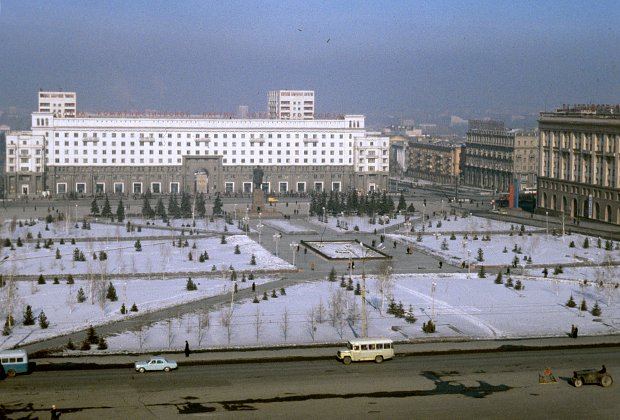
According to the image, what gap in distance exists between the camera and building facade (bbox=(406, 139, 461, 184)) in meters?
118

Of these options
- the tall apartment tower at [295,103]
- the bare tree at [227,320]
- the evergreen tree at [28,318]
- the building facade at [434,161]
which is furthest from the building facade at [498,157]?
the evergreen tree at [28,318]

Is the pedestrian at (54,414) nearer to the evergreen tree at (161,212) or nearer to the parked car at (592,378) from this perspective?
the parked car at (592,378)

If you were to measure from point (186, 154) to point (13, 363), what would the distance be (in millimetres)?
70095

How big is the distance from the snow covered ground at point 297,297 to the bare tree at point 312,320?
0.24 feet

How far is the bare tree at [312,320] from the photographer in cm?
3375

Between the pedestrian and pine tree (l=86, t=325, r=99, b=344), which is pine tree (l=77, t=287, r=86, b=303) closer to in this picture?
pine tree (l=86, t=325, r=99, b=344)

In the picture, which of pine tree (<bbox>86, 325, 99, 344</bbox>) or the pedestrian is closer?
the pedestrian

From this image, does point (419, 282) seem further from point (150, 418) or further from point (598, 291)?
point (150, 418)

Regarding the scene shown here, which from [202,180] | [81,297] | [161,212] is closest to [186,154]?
[202,180]

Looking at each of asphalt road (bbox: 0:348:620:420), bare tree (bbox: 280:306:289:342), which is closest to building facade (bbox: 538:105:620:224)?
bare tree (bbox: 280:306:289:342)

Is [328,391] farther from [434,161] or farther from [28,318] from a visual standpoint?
[434,161]

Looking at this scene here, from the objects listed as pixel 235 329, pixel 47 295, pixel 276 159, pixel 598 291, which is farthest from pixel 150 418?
pixel 276 159

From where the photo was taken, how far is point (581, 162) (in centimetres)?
7244

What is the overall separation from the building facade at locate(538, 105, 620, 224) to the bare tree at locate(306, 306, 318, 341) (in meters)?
36.1
